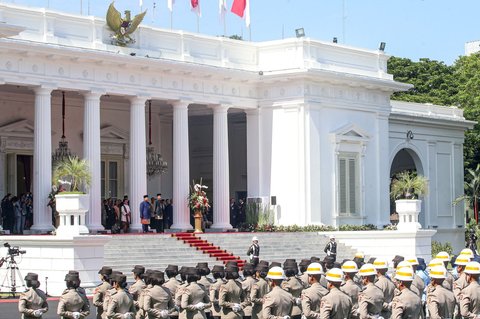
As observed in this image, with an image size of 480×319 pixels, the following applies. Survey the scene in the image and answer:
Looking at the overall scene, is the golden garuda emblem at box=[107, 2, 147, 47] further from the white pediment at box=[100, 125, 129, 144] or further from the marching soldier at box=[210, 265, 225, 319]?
the marching soldier at box=[210, 265, 225, 319]

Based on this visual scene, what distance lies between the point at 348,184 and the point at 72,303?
104 feet

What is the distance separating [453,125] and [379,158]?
9777mm

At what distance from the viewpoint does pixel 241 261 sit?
136 feet

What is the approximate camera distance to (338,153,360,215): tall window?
49.9 m

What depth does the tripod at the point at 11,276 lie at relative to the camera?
3256cm

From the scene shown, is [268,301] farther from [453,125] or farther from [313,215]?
[453,125]

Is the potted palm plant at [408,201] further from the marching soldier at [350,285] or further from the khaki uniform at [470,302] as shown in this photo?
the khaki uniform at [470,302]

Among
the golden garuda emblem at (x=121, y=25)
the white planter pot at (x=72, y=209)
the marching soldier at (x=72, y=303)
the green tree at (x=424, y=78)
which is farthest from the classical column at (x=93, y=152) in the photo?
the green tree at (x=424, y=78)

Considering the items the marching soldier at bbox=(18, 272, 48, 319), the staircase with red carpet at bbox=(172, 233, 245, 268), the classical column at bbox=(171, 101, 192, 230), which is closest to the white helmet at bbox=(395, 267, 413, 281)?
the marching soldier at bbox=(18, 272, 48, 319)

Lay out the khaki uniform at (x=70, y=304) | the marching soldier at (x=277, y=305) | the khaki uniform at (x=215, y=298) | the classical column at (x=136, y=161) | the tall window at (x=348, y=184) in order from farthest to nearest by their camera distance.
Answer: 1. the tall window at (x=348, y=184)
2. the classical column at (x=136, y=161)
3. the khaki uniform at (x=215, y=298)
4. the khaki uniform at (x=70, y=304)
5. the marching soldier at (x=277, y=305)

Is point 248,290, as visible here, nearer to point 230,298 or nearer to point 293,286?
point 230,298

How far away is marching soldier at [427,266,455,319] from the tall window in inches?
1211

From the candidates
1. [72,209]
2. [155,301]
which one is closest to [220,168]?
[72,209]

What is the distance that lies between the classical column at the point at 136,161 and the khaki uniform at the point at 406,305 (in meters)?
26.9
